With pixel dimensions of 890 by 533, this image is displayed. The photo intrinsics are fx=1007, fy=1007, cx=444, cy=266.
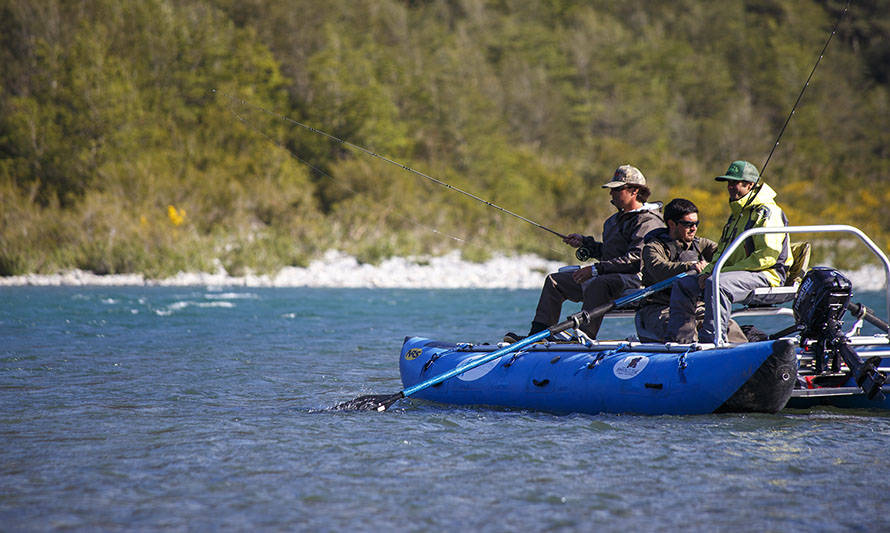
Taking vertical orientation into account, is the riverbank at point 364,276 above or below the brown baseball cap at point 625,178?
below

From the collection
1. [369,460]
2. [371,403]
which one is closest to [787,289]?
[371,403]

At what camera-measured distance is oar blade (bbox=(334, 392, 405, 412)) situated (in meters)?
6.87

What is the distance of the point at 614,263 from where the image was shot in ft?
24.0

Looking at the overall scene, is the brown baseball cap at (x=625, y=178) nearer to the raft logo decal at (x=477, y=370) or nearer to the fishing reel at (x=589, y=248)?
the fishing reel at (x=589, y=248)

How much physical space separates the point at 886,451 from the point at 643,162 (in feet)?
84.2

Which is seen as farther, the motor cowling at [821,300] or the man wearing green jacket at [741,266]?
the man wearing green jacket at [741,266]

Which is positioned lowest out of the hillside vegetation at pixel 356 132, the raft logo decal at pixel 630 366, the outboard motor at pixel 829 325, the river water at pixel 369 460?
the river water at pixel 369 460

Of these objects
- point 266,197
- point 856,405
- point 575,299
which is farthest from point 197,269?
point 856,405

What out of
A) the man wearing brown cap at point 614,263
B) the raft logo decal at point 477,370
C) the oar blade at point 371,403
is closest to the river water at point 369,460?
the oar blade at point 371,403

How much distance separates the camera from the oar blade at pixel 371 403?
6871mm

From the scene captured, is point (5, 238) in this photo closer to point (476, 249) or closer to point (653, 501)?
point (476, 249)

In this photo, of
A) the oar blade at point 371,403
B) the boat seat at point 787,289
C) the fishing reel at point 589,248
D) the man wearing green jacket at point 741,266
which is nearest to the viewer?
the man wearing green jacket at point 741,266

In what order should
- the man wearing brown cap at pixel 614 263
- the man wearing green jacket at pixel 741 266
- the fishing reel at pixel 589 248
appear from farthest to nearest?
the fishing reel at pixel 589 248 → the man wearing brown cap at pixel 614 263 → the man wearing green jacket at pixel 741 266

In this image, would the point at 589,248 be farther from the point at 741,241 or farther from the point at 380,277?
the point at 380,277
